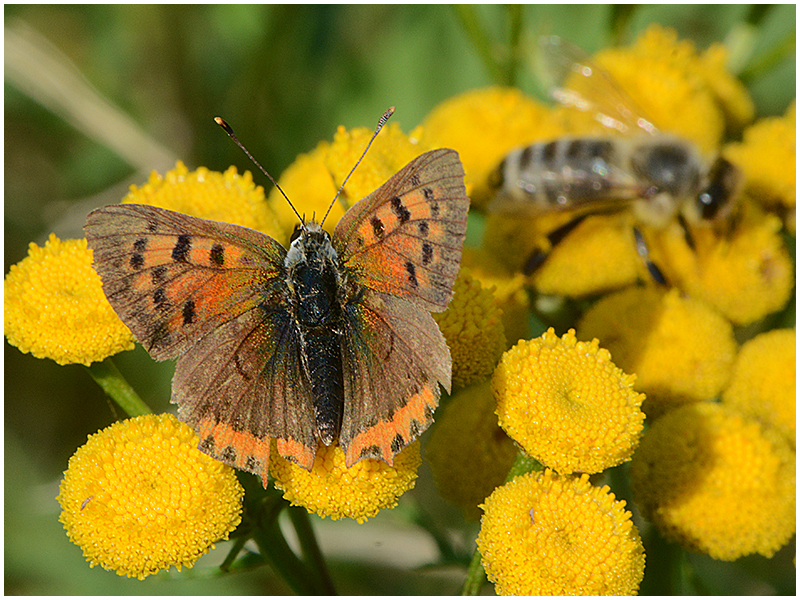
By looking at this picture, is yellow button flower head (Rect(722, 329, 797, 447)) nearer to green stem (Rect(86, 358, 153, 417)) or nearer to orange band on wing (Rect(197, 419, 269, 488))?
orange band on wing (Rect(197, 419, 269, 488))

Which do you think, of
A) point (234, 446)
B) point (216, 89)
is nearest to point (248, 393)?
point (234, 446)

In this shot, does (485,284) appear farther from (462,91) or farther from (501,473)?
(462,91)

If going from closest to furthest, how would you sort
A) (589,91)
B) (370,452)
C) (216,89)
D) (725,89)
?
(370,452), (589,91), (725,89), (216,89)

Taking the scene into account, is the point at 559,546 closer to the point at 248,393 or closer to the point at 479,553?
the point at 479,553

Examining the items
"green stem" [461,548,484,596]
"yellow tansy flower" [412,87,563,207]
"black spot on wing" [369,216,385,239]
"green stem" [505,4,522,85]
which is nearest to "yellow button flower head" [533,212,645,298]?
"yellow tansy flower" [412,87,563,207]

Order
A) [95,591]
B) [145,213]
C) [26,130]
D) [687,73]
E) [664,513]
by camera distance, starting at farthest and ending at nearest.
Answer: [26,130] < [687,73] < [95,591] < [664,513] < [145,213]

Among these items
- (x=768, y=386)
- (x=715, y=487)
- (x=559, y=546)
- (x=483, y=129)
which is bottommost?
(x=768, y=386)

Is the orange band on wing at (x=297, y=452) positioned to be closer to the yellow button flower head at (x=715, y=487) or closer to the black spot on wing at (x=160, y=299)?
the black spot on wing at (x=160, y=299)

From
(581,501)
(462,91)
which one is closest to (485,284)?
(581,501)
